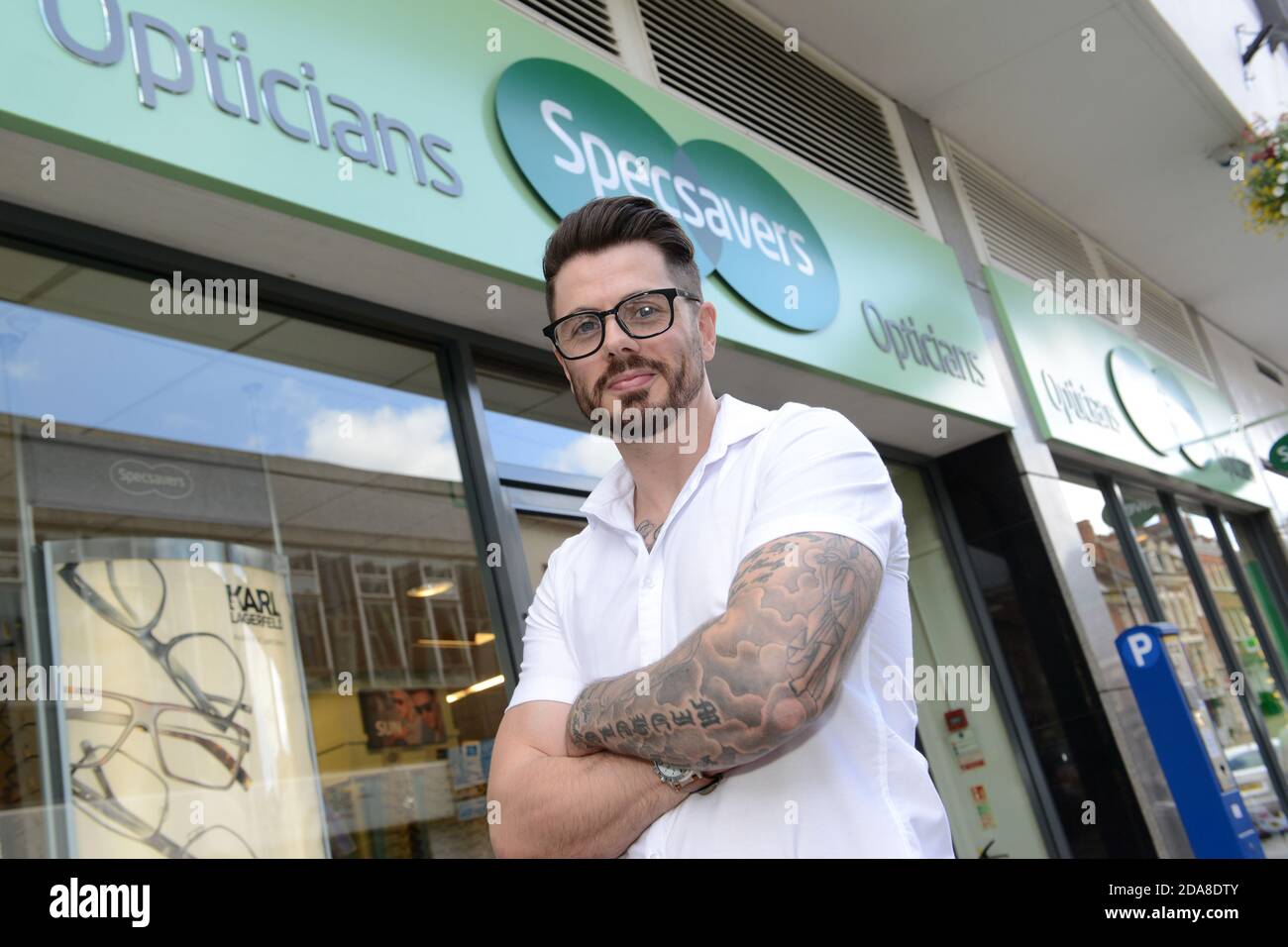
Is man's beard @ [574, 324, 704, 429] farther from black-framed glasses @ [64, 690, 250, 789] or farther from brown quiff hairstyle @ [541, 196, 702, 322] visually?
black-framed glasses @ [64, 690, 250, 789]

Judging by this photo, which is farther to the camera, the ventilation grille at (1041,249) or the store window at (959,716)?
the ventilation grille at (1041,249)

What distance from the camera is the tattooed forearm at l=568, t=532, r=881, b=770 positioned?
1087mm

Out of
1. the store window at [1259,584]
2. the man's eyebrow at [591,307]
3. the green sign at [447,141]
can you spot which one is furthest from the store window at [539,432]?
the store window at [1259,584]

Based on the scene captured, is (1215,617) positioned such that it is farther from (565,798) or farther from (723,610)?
(565,798)

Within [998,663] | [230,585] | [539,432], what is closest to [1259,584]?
[998,663]

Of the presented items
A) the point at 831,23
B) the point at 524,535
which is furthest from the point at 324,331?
the point at 831,23

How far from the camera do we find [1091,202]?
324 inches

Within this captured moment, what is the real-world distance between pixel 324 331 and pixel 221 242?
1.55 ft

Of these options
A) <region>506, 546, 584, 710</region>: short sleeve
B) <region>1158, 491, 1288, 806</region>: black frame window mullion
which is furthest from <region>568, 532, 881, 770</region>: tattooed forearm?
<region>1158, 491, 1288, 806</region>: black frame window mullion

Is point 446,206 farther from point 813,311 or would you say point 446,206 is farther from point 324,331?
point 813,311

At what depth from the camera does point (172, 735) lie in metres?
2.45

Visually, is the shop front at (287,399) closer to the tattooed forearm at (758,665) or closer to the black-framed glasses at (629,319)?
the black-framed glasses at (629,319)

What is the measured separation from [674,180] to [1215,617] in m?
6.34

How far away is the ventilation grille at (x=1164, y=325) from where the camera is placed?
899cm
